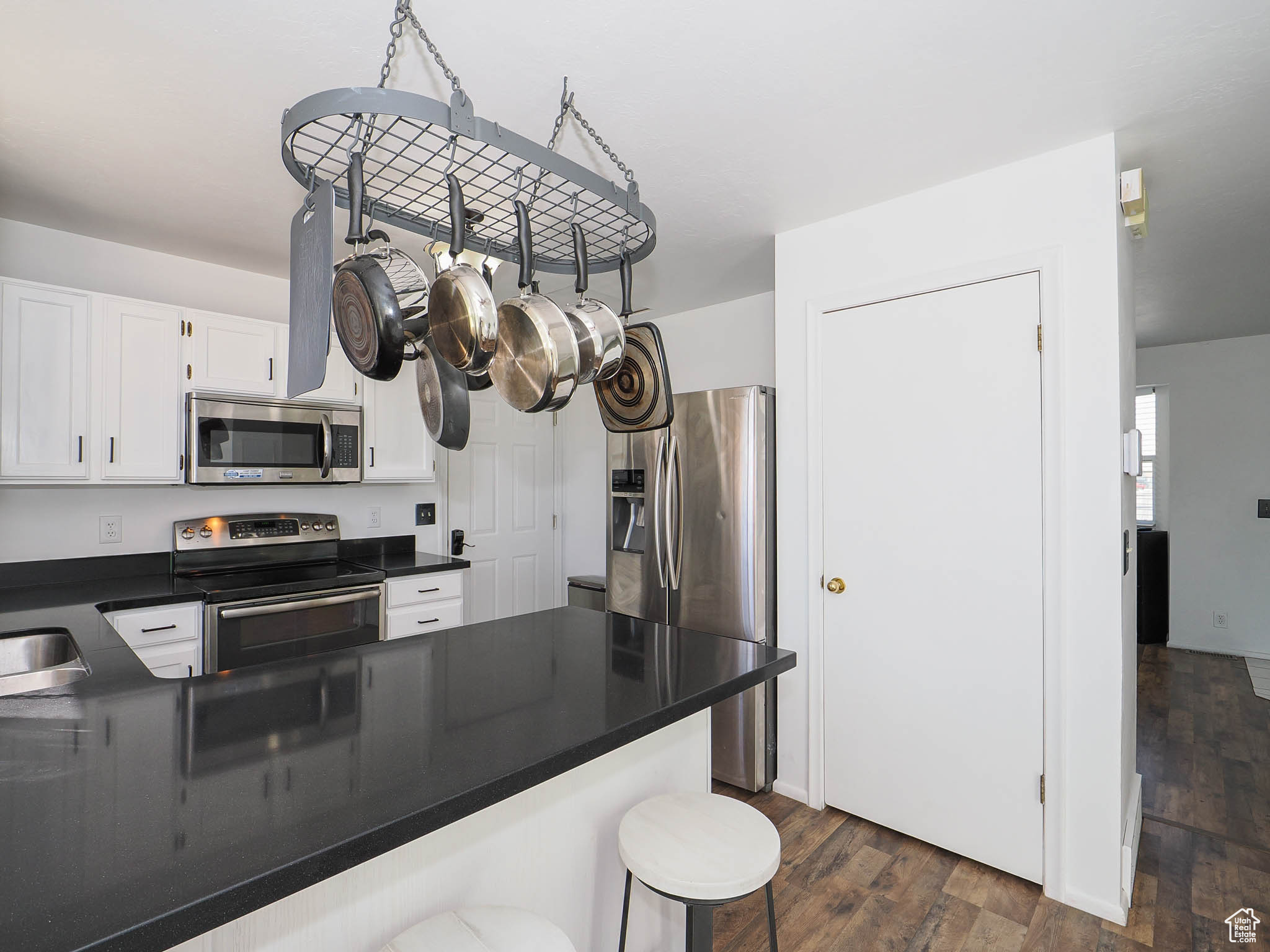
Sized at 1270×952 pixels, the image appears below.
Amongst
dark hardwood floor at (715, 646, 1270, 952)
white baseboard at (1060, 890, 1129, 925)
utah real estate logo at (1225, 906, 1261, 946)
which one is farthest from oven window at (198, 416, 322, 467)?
utah real estate logo at (1225, 906, 1261, 946)

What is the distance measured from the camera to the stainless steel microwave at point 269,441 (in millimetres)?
2705

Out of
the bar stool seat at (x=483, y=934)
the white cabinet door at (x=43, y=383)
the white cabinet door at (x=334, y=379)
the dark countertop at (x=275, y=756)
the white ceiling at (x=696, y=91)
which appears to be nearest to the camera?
the dark countertop at (x=275, y=756)

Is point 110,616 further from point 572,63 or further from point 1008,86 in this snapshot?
point 1008,86

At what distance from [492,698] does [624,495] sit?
208 cm

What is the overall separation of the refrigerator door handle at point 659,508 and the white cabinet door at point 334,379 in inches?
57.9

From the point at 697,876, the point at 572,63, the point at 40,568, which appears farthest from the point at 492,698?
the point at 40,568

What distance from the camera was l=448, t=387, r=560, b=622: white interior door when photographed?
4086 millimetres

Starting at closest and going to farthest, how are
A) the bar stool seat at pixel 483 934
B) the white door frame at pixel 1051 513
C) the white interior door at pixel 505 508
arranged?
the bar stool seat at pixel 483 934 < the white door frame at pixel 1051 513 < the white interior door at pixel 505 508

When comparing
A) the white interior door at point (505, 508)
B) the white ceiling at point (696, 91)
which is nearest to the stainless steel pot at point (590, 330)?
the white ceiling at point (696, 91)

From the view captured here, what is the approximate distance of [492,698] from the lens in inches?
50.6

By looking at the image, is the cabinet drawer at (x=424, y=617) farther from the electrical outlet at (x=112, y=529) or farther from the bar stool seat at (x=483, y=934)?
the bar stool seat at (x=483, y=934)

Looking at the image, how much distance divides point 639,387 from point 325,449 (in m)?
1.99

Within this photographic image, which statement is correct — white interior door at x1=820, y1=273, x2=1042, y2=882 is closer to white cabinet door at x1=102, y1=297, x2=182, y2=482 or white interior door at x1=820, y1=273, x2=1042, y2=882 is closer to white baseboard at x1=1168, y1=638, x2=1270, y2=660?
white cabinet door at x1=102, y1=297, x2=182, y2=482

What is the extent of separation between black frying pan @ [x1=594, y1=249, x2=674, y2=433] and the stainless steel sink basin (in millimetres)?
1625
